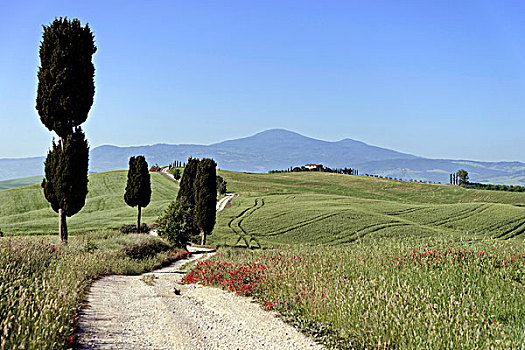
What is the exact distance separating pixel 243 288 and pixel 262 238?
28.4 meters

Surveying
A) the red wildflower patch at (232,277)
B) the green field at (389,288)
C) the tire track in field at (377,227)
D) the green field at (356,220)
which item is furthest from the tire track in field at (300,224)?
the red wildflower patch at (232,277)

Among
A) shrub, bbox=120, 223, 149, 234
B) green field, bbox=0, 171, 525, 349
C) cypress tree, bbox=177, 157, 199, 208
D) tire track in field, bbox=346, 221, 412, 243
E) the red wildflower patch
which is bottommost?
shrub, bbox=120, 223, 149, 234

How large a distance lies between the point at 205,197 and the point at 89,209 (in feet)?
92.3

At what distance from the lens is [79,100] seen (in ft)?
66.9

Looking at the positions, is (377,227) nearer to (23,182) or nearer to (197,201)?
(197,201)

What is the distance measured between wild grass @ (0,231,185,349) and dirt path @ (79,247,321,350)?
1.49 feet

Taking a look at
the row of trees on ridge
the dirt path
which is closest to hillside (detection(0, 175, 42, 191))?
the row of trees on ridge

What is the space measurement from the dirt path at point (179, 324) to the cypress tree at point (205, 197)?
26000 mm

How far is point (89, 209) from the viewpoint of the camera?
58.6 m

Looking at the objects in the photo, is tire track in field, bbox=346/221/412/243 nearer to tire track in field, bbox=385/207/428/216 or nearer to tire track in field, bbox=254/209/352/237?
tire track in field, bbox=254/209/352/237

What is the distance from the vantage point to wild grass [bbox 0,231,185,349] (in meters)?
5.57

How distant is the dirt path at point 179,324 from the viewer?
7.07 meters

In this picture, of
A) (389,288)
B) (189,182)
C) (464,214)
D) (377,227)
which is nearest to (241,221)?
(189,182)

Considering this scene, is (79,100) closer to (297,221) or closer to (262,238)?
(262,238)
